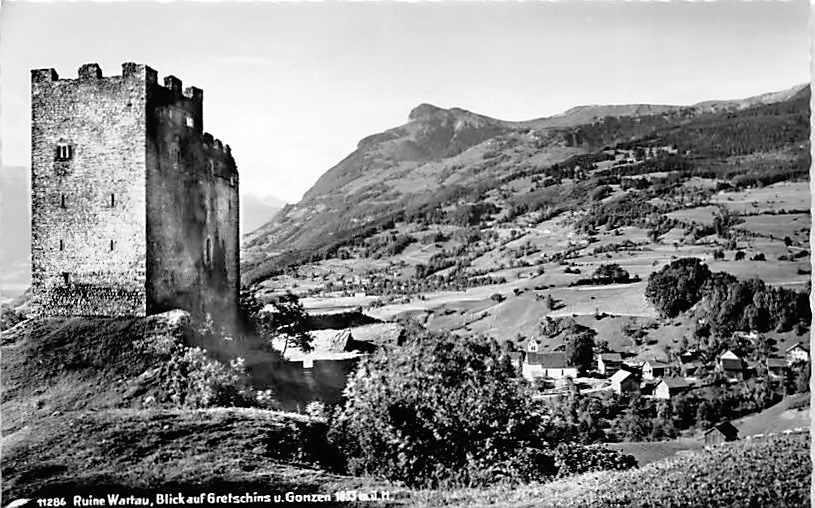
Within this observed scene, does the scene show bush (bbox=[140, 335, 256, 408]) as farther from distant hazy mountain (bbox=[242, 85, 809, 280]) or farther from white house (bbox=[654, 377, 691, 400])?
white house (bbox=[654, 377, 691, 400])

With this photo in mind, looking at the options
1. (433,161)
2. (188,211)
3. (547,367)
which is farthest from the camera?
(433,161)

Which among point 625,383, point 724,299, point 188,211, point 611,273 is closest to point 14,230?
point 188,211

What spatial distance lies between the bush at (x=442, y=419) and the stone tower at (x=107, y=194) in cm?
217

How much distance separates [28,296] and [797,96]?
25.4ft

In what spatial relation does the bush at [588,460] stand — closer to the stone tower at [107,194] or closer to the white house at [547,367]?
the white house at [547,367]

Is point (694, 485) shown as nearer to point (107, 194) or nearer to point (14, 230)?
point (107, 194)

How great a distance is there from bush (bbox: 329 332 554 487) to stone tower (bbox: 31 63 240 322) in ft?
7.13

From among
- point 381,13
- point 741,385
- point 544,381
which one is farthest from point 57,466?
point 741,385

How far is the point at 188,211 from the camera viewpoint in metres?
9.36

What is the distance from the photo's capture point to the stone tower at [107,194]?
29.7 ft

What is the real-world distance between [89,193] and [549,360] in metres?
4.78

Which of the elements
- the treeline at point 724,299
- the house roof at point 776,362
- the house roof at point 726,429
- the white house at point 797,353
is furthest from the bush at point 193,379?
the white house at point 797,353

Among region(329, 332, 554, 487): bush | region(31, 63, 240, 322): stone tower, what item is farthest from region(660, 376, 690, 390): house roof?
region(31, 63, 240, 322): stone tower

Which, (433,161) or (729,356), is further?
(433,161)
